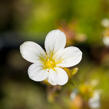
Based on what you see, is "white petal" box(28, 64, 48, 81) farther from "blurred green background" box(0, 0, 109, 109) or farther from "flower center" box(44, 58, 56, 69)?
"blurred green background" box(0, 0, 109, 109)

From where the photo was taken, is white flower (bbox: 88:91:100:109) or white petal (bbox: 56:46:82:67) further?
white flower (bbox: 88:91:100:109)

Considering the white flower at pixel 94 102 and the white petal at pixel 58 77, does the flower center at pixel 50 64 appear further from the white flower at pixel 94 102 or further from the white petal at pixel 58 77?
the white flower at pixel 94 102

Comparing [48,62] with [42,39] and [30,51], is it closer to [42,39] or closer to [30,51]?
[30,51]

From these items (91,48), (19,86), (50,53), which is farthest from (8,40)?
(50,53)

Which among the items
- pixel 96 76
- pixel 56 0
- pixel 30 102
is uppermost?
pixel 56 0

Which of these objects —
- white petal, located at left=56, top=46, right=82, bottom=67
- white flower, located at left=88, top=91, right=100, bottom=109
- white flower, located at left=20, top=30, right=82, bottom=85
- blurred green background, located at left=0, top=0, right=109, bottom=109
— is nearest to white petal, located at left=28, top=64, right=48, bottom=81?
white flower, located at left=20, top=30, right=82, bottom=85

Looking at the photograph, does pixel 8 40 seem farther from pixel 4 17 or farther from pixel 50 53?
pixel 50 53
